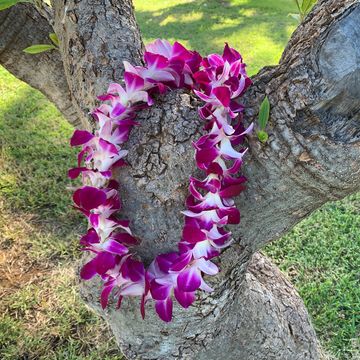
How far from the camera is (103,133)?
3.35ft

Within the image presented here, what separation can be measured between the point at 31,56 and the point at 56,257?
1.28 m

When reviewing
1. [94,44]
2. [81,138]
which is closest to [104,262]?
[81,138]

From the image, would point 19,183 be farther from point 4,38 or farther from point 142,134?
point 142,134

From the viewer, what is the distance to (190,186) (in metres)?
0.96

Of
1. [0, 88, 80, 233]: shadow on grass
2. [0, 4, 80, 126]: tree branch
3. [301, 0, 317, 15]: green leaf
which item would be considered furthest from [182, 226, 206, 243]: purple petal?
[0, 88, 80, 233]: shadow on grass

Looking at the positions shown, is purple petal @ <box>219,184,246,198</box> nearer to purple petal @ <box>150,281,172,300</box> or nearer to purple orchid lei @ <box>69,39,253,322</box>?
purple orchid lei @ <box>69,39,253,322</box>

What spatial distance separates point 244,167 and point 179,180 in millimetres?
141

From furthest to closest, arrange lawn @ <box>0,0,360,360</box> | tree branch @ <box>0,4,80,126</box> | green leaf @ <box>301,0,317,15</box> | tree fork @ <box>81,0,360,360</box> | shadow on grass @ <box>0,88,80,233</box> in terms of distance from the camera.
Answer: shadow on grass @ <box>0,88,80,233</box>
lawn @ <box>0,0,360,360</box>
tree branch @ <box>0,4,80,126</box>
green leaf @ <box>301,0,317,15</box>
tree fork @ <box>81,0,360,360</box>

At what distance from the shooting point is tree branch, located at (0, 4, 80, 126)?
1.70m

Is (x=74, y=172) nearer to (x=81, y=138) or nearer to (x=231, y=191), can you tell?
(x=81, y=138)

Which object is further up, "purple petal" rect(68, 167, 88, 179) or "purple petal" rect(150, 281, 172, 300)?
"purple petal" rect(68, 167, 88, 179)

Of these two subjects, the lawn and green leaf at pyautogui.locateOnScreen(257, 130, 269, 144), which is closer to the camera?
green leaf at pyautogui.locateOnScreen(257, 130, 269, 144)

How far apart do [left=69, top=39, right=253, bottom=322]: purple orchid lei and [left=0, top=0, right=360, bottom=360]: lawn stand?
4.36 ft

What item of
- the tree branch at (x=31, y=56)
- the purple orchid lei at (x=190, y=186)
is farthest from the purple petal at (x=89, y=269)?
the tree branch at (x=31, y=56)
